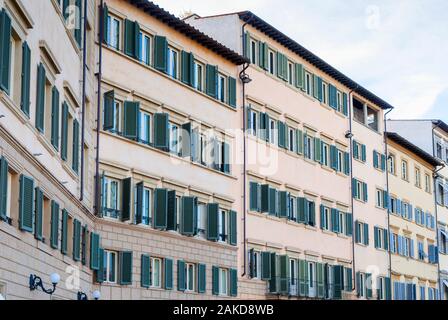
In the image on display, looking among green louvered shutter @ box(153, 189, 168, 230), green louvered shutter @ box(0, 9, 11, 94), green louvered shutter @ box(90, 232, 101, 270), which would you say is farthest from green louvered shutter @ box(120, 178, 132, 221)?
green louvered shutter @ box(0, 9, 11, 94)

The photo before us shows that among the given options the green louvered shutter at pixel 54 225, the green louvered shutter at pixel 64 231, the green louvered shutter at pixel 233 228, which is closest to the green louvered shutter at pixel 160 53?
the green louvered shutter at pixel 233 228

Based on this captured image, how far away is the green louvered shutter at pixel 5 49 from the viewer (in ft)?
58.9

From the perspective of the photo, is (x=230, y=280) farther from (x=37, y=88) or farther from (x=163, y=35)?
(x=37, y=88)

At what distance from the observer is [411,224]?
68.5 m

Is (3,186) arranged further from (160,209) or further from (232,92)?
(232,92)

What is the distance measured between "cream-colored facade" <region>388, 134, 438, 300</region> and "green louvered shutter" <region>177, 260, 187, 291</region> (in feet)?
92.4

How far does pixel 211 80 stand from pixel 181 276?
29.9 feet

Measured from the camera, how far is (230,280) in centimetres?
4091

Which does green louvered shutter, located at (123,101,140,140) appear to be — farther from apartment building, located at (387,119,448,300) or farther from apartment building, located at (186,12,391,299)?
apartment building, located at (387,119,448,300)

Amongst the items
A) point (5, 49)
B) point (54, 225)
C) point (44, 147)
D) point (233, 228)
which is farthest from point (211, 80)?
point (5, 49)

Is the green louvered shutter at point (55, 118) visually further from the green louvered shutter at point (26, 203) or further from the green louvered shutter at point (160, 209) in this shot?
the green louvered shutter at point (160, 209)

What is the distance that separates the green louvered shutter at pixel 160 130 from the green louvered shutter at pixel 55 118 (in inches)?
443

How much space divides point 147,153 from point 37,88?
13.7m

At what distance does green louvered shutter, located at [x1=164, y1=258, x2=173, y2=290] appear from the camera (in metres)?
35.6
